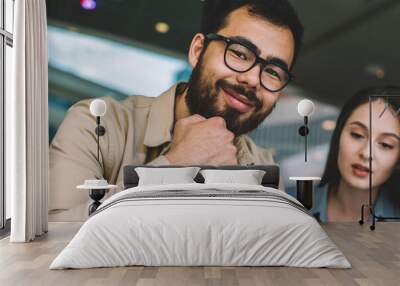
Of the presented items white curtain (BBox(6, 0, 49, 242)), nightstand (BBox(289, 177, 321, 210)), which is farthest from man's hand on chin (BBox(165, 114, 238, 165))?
white curtain (BBox(6, 0, 49, 242))

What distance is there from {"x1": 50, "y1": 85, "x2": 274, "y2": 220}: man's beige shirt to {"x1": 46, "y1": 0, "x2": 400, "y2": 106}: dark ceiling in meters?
0.90

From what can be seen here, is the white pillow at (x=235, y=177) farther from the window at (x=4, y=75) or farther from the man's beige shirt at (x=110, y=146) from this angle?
the window at (x=4, y=75)

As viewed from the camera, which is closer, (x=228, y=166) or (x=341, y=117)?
(x=228, y=166)

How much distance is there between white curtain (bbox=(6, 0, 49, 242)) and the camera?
612 cm

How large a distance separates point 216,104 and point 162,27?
1.21 meters

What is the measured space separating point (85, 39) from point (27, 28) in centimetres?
159

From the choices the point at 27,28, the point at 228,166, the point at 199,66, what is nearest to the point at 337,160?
the point at 228,166

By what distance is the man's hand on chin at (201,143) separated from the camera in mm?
7676

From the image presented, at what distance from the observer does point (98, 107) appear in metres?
7.43

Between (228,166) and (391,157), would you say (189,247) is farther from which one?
(391,157)

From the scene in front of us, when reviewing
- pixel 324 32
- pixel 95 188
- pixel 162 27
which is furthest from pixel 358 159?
pixel 95 188

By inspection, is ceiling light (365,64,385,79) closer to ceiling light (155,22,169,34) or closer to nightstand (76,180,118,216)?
ceiling light (155,22,169,34)

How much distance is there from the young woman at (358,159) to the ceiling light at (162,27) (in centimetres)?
250

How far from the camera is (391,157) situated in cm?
782
